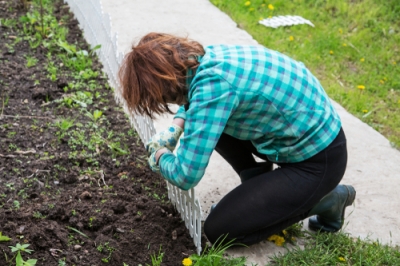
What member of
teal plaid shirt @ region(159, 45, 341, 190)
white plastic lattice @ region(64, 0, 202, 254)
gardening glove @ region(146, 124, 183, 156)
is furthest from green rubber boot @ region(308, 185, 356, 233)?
gardening glove @ region(146, 124, 183, 156)

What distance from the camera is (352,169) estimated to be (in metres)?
3.71

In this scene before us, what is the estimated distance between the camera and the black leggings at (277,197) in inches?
104

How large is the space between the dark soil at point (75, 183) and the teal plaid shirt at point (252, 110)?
481mm

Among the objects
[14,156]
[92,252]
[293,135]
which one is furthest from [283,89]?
[14,156]

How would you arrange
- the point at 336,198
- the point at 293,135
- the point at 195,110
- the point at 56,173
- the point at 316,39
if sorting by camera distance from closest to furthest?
1. the point at 195,110
2. the point at 293,135
3. the point at 336,198
4. the point at 56,173
5. the point at 316,39

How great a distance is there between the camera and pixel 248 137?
258 centimetres

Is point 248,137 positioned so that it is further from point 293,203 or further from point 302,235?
point 302,235

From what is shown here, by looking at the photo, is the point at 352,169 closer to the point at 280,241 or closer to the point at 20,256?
the point at 280,241

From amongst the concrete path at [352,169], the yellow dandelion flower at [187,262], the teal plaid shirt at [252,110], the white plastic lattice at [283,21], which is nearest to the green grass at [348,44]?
the white plastic lattice at [283,21]

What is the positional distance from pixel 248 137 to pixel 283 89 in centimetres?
33

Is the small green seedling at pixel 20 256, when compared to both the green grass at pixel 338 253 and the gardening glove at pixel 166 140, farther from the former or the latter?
the green grass at pixel 338 253

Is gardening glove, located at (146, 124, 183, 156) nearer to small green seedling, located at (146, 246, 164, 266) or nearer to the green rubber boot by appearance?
small green seedling, located at (146, 246, 164, 266)

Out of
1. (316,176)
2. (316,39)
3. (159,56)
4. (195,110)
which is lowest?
(316,39)

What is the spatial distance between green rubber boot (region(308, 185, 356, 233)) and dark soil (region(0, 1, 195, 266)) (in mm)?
732
